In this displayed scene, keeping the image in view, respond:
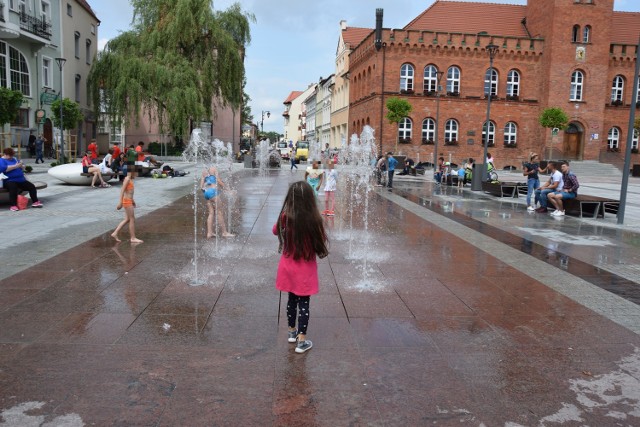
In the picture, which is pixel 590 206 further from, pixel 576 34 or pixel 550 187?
pixel 576 34

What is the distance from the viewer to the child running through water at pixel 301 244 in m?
4.48

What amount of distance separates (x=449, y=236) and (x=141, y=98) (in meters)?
27.1

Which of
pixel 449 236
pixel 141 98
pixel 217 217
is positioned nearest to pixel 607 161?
pixel 141 98

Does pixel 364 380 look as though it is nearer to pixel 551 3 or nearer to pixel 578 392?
pixel 578 392

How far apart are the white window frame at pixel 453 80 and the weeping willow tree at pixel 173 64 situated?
18.4m

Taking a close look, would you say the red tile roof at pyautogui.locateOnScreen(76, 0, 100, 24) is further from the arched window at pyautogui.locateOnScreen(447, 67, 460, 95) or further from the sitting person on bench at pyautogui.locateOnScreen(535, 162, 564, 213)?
the sitting person on bench at pyautogui.locateOnScreen(535, 162, 564, 213)

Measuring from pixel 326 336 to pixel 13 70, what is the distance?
1348 inches

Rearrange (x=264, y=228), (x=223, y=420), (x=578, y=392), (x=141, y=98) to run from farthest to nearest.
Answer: (x=141, y=98) → (x=264, y=228) → (x=578, y=392) → (x=223, y=420)

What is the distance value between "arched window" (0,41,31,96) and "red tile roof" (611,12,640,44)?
49.2m

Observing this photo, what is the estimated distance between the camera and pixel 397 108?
4247cm

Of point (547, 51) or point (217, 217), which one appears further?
point (547, 51)

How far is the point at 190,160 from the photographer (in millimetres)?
40250

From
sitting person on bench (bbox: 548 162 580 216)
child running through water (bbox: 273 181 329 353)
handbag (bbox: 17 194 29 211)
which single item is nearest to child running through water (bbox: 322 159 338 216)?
sitting person on bench (bbox: 548 162 580 216)

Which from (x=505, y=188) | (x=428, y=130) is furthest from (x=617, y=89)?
(x=505, y=188)
